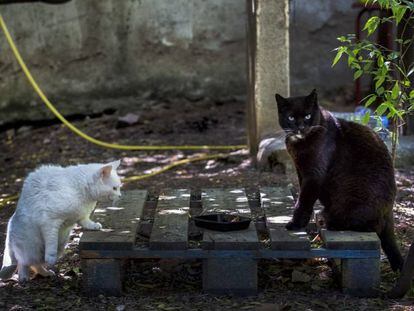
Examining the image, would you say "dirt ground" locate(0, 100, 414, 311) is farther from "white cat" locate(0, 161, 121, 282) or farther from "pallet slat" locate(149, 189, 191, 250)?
"pallet slat" locate(149, 189, 191, 250)

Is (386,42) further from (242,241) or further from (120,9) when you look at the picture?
(242,241)

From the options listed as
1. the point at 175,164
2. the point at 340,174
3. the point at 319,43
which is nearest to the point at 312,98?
the point at 340,174

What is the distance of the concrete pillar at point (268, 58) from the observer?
22.6 feet

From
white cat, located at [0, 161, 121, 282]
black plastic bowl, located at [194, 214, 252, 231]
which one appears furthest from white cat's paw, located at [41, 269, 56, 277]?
black plastic bowl, located at [194, 214, 252, 231]

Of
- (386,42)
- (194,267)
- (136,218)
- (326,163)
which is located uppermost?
(386,42)

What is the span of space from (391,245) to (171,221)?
1357 mm

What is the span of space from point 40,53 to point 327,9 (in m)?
4.02

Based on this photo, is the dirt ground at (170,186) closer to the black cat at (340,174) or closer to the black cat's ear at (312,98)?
the black cat at (340,174)

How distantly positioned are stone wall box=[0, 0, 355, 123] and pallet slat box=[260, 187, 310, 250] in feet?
16.0

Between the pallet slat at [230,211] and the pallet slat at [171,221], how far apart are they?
13cm

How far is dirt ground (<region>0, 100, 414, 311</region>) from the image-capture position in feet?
13.0

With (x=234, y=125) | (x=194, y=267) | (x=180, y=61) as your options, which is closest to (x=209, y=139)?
(x=234, y=125)

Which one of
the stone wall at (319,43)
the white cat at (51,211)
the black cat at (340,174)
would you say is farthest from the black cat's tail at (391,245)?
the stone wall at (319,43)

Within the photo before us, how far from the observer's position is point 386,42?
7.93 m
